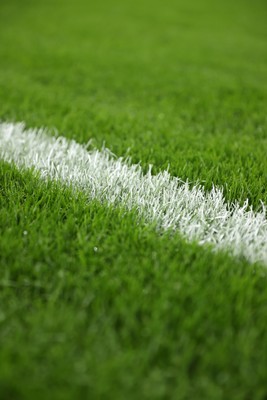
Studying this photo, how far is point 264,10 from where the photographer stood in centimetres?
1038

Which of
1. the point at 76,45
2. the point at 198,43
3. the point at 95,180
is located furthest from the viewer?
the point at 198,43

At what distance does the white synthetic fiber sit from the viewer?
1.35 meters

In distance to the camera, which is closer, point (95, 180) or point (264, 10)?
point (95, 180)

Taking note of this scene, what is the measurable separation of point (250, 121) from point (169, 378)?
2.25 meters

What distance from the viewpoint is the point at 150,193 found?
1.64 m

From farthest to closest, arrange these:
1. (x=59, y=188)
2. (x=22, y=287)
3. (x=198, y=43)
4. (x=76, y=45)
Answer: (x=198, y=43), (x=76, y=45), (x=59, y=188), (x=22, y=287)

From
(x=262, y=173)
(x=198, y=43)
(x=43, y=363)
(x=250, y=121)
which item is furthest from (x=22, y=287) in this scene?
(x=198, y=43)

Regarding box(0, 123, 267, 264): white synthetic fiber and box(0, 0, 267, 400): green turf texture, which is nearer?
box(0, 0, 267, 400): green turf texture

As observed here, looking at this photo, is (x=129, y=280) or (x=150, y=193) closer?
Answer: (x=129, y=280)

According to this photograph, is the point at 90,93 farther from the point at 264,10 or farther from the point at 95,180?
the point at 264,10

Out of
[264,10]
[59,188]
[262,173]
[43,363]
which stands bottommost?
[43,363]

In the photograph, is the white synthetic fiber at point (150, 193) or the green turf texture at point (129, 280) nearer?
the green turf texture at point (129, 280)

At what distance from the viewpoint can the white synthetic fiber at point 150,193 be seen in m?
1.35

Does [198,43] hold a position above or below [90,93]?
above
